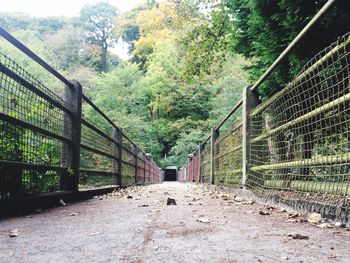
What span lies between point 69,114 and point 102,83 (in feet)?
77.2

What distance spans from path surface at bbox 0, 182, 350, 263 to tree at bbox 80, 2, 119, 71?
42975 mm

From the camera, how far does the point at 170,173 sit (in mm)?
41625

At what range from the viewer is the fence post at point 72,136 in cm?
421

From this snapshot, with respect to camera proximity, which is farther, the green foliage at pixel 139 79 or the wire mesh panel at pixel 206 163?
the green foliage at pixel 139 79

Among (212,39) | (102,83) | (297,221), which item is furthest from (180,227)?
(102,83)

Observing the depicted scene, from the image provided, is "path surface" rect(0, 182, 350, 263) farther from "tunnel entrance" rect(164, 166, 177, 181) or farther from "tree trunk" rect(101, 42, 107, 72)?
"tree trunk" rect(101, 42, 107, 72)

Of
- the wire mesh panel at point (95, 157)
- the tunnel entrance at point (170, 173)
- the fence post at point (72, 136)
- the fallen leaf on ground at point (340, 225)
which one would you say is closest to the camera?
the fallen leaf on ground at point (340, 225)

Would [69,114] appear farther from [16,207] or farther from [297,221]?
[297,221]

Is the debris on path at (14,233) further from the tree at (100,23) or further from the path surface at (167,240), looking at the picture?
the tree at (100,23)

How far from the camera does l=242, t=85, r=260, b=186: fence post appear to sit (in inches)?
176

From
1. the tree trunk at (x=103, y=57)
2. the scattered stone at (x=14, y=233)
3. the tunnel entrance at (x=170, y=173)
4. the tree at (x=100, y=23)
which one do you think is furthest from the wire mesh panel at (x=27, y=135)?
the tree at (x=100, y=23)

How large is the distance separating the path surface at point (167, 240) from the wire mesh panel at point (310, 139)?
0.30 m

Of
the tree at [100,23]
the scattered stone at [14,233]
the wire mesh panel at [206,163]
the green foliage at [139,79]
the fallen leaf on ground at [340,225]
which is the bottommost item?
the scattered stone at [14,233]

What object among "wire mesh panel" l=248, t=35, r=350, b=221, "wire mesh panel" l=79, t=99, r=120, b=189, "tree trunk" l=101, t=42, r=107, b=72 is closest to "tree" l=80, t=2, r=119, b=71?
"tree trunk" l=101, t=42, r=107, b=72
